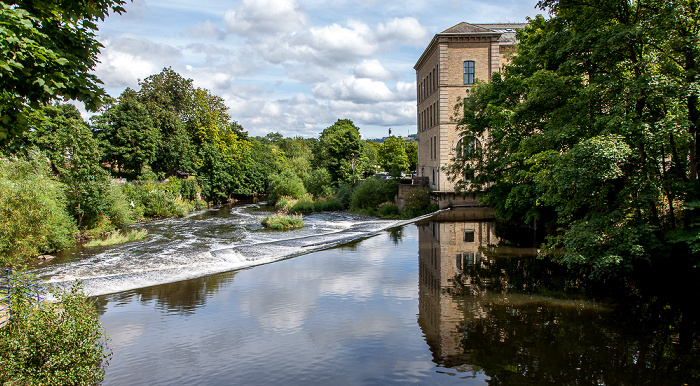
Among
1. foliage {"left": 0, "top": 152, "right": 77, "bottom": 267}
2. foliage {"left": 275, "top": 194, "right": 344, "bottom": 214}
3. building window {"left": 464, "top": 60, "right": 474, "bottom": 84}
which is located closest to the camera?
foliage {"left": 0, "top": 152, "right": 77, "bottom": 267}

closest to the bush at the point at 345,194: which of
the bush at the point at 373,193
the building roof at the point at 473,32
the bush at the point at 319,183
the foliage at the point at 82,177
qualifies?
the bush at the point at 373,193

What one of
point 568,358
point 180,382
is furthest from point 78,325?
point 568,358

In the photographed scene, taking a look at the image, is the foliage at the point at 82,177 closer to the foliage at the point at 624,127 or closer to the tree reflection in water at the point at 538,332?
the tree reflection in water at the point at 538,332

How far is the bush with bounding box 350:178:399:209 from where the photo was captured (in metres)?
38.6

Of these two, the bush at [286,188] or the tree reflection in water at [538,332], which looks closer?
the tree reflection in water at [538,332]

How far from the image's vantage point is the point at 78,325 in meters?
7.37

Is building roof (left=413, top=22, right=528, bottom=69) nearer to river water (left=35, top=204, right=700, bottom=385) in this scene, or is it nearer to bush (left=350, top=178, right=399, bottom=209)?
bush (left=350, top=178, right=399, bottom=209)

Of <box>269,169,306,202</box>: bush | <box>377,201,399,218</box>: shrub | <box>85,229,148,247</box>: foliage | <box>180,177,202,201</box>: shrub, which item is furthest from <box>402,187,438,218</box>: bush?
<box>180,177,202,201</box>: shrub

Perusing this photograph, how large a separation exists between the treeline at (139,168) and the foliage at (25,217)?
0.04m

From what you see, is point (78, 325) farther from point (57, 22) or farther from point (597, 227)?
point (597, 227)

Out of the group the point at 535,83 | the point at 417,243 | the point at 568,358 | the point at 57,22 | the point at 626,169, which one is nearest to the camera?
the point at 57,22

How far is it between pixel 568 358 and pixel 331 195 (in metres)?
38.3

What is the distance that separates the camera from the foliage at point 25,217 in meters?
16.7

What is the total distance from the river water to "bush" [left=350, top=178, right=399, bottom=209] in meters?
17.9
